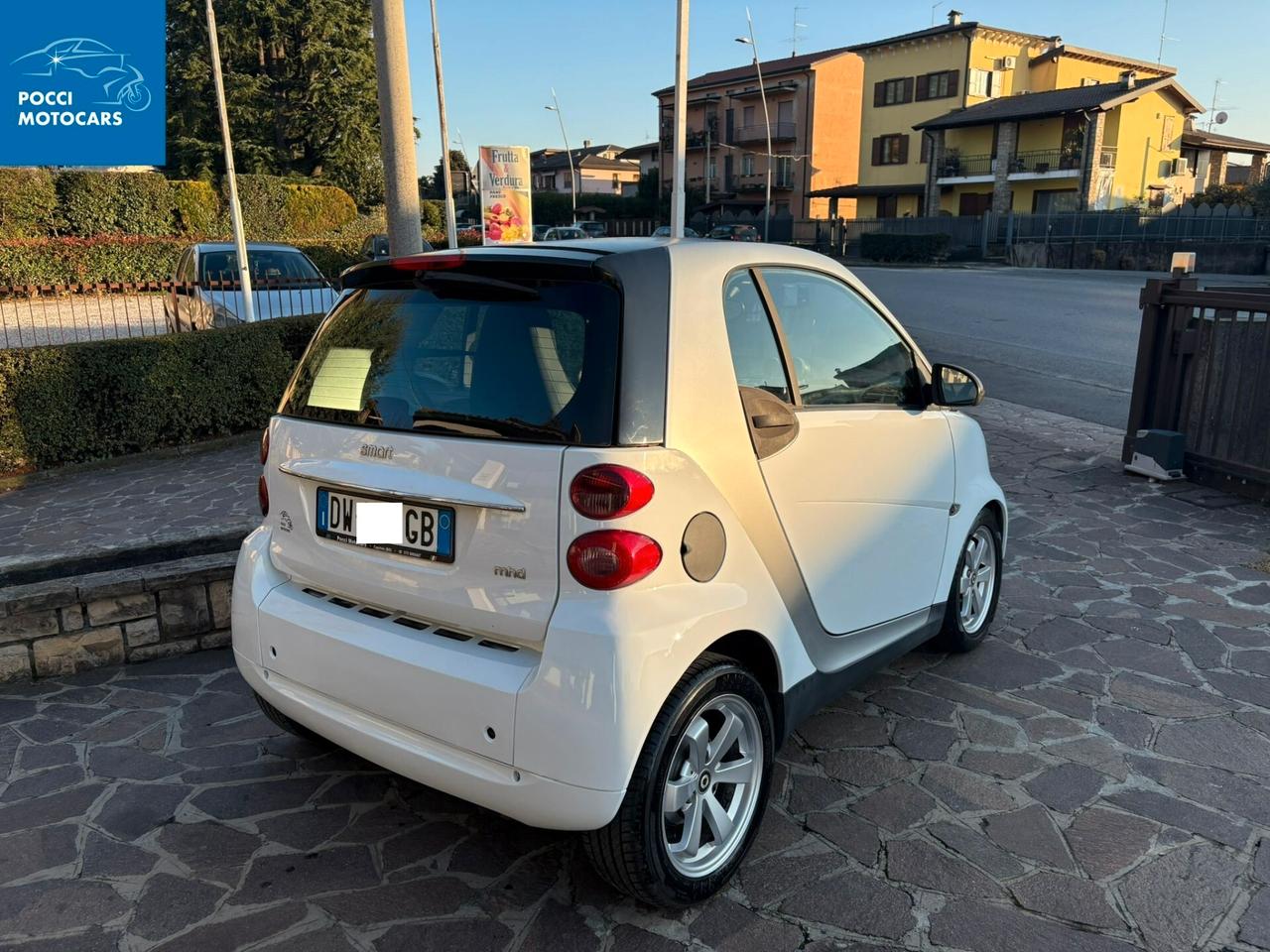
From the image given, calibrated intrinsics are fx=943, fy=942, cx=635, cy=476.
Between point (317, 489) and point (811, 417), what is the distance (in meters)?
1.64

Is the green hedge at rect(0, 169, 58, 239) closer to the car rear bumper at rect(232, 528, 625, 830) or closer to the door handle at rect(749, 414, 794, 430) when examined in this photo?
the car rear bumper at rect(232, 528, 625, 830)

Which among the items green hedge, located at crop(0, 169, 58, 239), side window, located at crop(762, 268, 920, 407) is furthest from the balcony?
side window, located at crop(762, 268, 920, 407)

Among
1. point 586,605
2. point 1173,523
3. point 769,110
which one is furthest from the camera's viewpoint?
point 769,110

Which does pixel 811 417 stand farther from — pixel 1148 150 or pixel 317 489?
pixel 1148 150

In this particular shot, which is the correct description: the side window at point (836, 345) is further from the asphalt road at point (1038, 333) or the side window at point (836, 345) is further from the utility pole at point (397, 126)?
the asphalt road at point (1038, 333)

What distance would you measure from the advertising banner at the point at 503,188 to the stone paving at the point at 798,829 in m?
12.2

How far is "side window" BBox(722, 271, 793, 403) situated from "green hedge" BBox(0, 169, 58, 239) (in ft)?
106

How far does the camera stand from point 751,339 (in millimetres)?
3012

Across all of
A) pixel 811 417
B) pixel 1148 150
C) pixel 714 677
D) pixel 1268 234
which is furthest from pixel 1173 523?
pixel 1148 150

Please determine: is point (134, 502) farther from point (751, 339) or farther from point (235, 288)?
point (235, 288)

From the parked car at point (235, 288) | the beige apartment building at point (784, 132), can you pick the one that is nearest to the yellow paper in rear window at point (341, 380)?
the parked car at point (235, 288)

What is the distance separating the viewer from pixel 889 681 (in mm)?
4297

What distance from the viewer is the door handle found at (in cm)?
291

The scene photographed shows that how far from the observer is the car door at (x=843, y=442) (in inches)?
119
